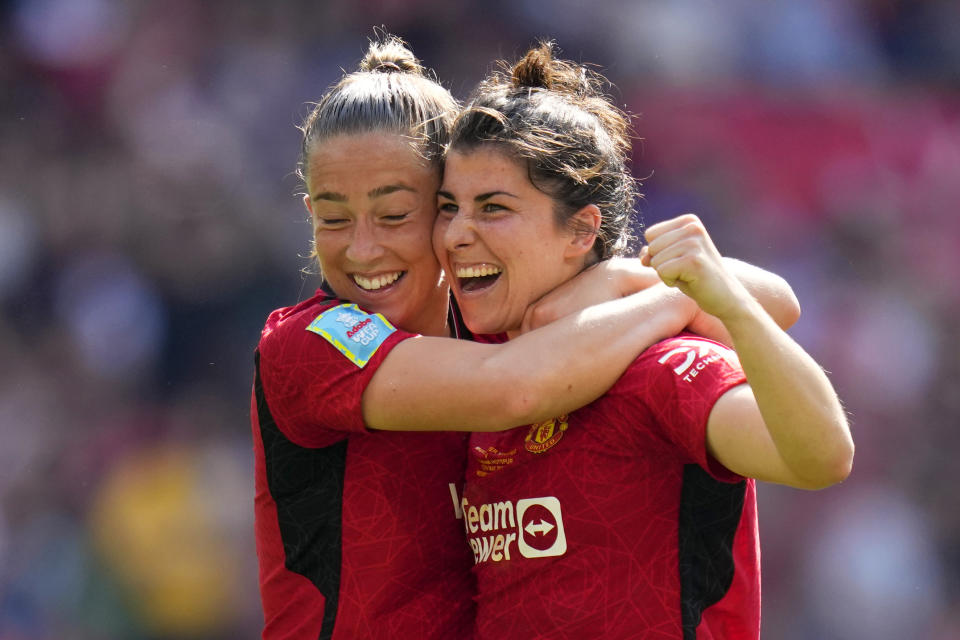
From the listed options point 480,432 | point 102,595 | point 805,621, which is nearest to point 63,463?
point 102,595

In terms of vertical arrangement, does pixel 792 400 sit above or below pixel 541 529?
above

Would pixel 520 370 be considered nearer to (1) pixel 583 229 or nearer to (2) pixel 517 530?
(2) pixel 517 530

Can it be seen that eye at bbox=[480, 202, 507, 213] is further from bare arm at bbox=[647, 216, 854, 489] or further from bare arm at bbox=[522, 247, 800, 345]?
bare arm at bbox=[647, 216, 854, 489]

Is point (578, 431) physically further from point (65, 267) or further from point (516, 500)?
point (65, 267)

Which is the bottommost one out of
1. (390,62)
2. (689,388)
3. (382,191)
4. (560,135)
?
(689,388)

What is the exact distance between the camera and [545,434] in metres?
2.80

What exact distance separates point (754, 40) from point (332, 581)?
275 inches

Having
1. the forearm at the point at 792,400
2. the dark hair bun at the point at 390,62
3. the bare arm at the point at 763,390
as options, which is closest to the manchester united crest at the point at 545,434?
the bare arm at the point at 763,390

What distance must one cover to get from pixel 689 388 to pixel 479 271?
772 millimetres

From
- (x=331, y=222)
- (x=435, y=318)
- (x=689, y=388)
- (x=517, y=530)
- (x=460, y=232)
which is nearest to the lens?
(x=689, y=388)

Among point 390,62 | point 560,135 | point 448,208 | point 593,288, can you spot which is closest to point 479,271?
point 448,208

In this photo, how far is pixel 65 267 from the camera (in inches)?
315

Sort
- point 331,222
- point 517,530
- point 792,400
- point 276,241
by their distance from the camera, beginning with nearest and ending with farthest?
point 792,400 < point 517,530 < point 331,222 < point 276,241

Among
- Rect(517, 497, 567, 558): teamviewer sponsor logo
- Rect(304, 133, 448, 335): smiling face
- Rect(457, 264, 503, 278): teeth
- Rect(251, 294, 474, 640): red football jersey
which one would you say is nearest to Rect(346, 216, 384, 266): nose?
Rect(304, 133, 448, 335): smiling face
